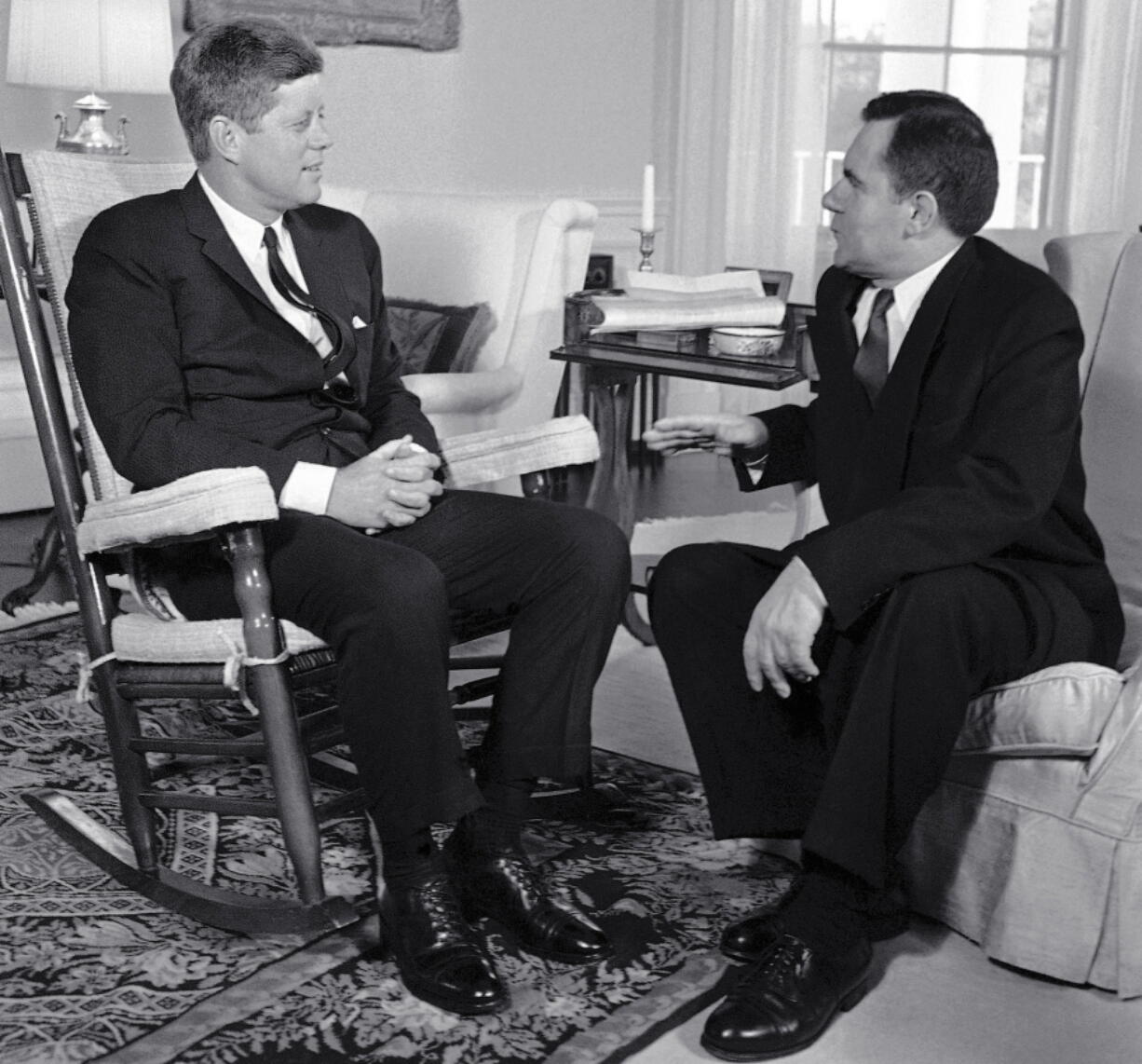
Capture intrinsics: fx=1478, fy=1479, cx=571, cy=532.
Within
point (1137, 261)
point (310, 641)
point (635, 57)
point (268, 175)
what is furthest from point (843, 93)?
point (310, 641)

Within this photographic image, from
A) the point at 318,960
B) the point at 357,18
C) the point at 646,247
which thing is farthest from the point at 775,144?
the point at 318,960

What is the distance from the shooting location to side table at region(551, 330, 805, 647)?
264 cm

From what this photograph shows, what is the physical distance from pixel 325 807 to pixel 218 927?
0.20 m

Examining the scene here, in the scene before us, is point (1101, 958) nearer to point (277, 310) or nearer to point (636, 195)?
point (277, 310)

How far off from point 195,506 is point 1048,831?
43.6 inches

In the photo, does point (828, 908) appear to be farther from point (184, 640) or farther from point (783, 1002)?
point (184, 640)

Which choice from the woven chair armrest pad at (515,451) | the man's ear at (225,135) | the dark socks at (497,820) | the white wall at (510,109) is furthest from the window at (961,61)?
the dark socks at (497,820)

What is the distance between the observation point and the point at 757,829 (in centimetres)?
199

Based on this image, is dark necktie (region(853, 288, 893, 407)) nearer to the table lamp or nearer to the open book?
the open book

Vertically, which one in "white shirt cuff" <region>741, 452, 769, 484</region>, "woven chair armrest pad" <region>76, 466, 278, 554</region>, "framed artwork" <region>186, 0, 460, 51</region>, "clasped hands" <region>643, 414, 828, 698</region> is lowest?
"clasped hands" <region>643, 414, 828, 698</region>

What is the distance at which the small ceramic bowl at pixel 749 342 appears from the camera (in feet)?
8.91

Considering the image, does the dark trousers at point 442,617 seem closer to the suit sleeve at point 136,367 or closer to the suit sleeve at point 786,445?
the suit sleeve at point 136,367

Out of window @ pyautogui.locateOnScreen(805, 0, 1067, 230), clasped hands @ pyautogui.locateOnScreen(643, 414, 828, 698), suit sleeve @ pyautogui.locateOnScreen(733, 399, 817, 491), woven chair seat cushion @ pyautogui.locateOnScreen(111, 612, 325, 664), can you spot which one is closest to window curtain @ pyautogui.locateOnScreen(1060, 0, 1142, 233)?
window @ pyautogui.locateOnScreen(805, 0, 1067, 230)

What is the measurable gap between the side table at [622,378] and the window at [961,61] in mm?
2525
